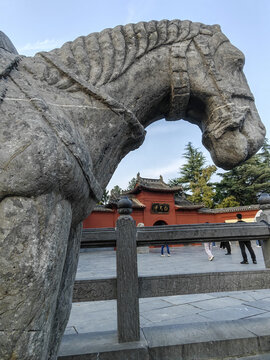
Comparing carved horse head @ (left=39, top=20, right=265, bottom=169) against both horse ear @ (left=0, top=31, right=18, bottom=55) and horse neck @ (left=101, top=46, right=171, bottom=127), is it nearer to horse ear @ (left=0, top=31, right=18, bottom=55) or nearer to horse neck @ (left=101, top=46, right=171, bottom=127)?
horse neck @ (left=101, top=46, right=171, bottom=127)

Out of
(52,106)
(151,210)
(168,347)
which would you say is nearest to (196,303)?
(168,347)

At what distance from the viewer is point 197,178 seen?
25.1m

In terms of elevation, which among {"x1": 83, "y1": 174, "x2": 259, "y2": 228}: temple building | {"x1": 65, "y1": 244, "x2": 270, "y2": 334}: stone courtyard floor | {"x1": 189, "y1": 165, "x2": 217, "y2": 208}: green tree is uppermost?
{"x1": 189, "y1": 165, "x2": 217, "y2": 208}: green tree

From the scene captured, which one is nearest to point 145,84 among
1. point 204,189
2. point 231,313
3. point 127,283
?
point 127,283

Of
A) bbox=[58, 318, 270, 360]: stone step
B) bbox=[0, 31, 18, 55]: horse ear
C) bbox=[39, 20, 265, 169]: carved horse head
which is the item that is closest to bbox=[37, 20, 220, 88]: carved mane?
bbox=[39, 20, 265, 169]: carved horse head

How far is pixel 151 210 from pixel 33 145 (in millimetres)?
16064

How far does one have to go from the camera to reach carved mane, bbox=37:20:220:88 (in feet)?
3.25

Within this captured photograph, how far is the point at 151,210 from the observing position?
1653 cm

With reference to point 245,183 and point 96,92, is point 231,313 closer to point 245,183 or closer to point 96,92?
point 96,92

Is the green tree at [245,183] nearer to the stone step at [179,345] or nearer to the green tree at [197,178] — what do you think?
the green tree at [197,178]

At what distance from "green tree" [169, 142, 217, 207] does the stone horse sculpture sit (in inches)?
834

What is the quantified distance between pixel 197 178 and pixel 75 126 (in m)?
25.1

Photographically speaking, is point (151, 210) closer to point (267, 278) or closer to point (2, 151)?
point (267, 278)

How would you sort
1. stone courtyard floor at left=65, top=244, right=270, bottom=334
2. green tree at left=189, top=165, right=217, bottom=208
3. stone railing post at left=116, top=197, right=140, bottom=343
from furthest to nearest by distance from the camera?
green tree at left=189, top=165, right=217, bottom=208
stone courtyard floor at left=65, top=244, right=270, bottom=334
stone railing post at left=116, top=197, right=140, bottom=343
